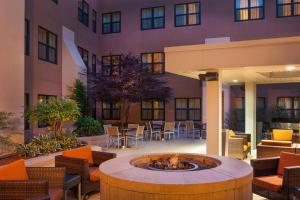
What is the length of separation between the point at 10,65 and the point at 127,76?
558cm

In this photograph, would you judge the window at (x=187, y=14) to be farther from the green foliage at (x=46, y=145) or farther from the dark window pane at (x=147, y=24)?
the green foliage at (x=46, y=145)

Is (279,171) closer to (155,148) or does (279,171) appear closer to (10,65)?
(155,148)

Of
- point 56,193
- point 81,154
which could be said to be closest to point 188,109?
point 81,154

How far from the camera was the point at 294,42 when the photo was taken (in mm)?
7098

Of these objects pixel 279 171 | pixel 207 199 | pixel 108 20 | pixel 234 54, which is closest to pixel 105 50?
pixel 108 20

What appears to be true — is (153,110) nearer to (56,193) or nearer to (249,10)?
(249,10)

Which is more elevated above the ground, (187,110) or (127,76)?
(127,76)

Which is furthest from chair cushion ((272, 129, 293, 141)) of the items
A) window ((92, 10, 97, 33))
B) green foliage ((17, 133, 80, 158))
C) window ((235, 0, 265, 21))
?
window ((92, 10, 97, 33))

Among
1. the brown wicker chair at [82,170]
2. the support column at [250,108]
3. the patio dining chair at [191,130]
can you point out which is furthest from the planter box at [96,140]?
the brown wicker chair at [82,170]

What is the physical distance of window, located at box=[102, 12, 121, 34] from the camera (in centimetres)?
2057

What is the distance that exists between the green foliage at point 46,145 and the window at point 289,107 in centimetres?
1209

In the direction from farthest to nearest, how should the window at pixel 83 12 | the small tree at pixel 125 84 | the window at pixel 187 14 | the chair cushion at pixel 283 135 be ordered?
the window at pixel 187 14 < the window at pixel 83 12 < the small tree at pixel 125 84 < the chair cushion at pixel 283 135

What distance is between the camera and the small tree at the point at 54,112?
8.30 metres

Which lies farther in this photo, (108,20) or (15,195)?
(108,20)
